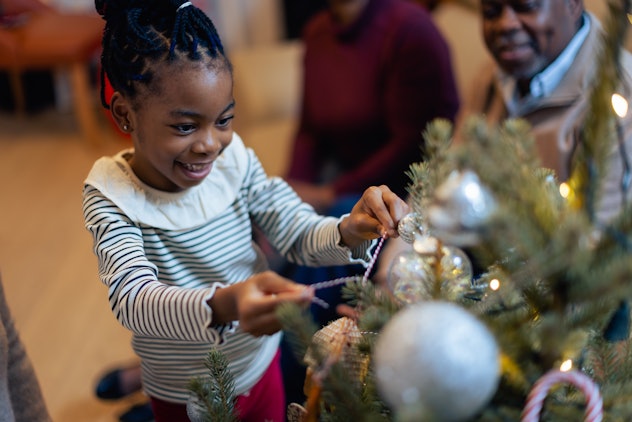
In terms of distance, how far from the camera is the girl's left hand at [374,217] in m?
0.71

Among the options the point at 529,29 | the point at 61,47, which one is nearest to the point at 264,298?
the point at 529,29

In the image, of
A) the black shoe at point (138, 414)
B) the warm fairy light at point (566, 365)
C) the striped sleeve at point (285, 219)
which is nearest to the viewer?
the warm fairy light at point (566, 365)

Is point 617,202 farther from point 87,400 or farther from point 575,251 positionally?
point 87,400

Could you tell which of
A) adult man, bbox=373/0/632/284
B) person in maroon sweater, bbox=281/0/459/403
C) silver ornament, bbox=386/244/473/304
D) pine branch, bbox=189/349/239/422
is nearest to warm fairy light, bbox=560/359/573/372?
silver ornament, bbox=386/244/473/304

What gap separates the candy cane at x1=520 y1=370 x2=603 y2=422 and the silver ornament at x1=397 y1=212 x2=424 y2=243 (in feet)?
0.70

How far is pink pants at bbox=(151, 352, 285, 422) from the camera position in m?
0.89

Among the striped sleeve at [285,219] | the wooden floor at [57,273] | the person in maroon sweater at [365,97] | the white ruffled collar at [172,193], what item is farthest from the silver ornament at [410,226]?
the wooden floor at [57,273]

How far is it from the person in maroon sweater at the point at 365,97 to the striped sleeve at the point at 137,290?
2.30 ft

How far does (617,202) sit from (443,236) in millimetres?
697

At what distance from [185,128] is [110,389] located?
1006mm

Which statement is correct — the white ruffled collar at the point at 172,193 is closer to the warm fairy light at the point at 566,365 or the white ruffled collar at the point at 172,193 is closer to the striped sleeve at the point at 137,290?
the striped sleeve at the point at 137,290

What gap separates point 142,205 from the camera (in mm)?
768

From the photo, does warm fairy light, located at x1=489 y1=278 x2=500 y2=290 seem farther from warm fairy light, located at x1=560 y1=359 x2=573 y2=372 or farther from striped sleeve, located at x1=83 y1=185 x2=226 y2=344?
striped sleeve, located at x1=83 y1=185 x2=226 y2=344

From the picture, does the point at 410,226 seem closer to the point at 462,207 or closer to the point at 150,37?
the point at 462,207
